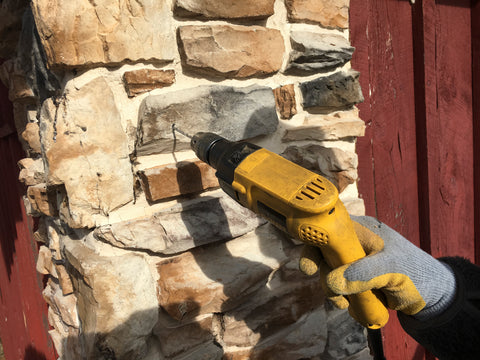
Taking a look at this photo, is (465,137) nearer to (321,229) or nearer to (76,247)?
(321,229)

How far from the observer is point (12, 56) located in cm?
125

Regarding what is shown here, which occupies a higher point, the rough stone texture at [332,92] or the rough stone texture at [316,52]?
the rough stone texture at [316,52]

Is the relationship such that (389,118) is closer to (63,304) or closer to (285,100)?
(285,100)

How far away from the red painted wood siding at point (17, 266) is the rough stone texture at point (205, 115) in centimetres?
111

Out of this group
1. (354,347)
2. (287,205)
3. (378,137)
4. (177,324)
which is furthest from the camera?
(378,137)

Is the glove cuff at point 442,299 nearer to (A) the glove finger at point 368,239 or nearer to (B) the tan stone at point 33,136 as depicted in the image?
(A) the glove finger at point 368,239

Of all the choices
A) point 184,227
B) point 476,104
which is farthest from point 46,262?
point 476,104

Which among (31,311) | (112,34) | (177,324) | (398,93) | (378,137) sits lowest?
(31,311)

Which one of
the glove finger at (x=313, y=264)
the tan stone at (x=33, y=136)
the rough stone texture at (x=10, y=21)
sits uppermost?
the rough stone texture at (x=10, y=21)

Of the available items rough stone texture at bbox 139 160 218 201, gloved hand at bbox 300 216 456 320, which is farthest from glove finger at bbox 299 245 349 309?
rough stone texture at bbox 139 160 218 201

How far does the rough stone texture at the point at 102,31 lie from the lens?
732mm

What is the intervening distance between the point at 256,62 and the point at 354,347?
929mm

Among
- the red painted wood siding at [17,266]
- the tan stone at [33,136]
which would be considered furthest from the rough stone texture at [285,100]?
the red painted wood siding at [17,266]

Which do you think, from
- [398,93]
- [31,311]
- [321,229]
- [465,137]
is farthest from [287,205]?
[31,311]
